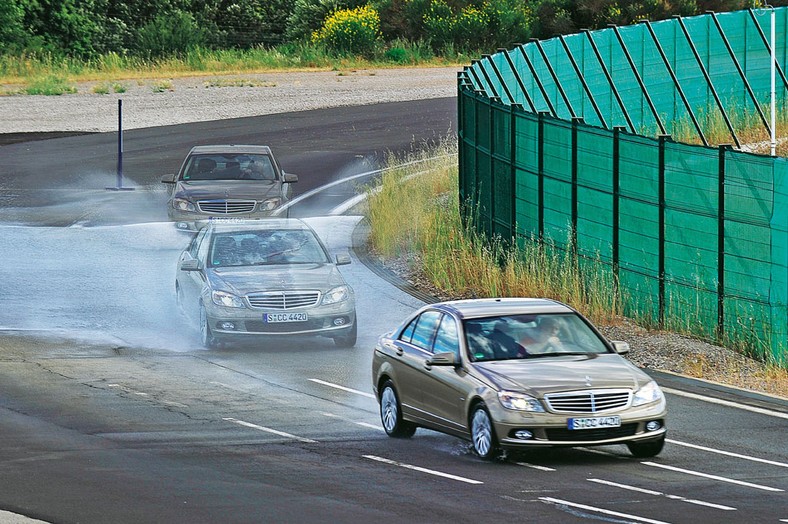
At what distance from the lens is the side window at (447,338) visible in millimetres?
14714

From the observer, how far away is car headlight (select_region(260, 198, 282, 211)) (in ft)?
96.7

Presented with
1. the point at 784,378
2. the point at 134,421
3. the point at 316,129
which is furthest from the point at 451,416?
the point at 316,129

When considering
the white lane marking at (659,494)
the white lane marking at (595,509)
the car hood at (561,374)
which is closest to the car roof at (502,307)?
the car hood at (561,374)

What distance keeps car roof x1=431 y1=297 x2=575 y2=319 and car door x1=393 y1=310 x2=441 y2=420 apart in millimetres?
251

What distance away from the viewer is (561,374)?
543 inches

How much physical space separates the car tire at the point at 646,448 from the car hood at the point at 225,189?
16.3 meters

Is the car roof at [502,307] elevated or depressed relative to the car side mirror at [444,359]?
elevated

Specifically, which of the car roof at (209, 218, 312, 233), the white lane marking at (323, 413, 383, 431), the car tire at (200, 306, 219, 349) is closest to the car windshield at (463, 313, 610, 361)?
the white lane marking at (323, 413, 383, 431)

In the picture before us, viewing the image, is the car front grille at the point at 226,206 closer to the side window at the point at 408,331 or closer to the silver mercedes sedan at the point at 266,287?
the silver mercedes sedan at the point at 266,287

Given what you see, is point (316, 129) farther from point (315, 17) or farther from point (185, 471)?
point (185, 471)

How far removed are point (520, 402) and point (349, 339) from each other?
733 centimetres

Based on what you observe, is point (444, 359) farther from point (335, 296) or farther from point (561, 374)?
point (335, 296)

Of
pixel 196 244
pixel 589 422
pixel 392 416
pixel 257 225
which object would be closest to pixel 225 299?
pixel 257 225

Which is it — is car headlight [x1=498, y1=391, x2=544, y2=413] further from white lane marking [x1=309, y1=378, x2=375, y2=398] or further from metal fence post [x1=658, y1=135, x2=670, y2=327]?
metal fence post [x1=658, y1=135, x2=670, y2=327]
